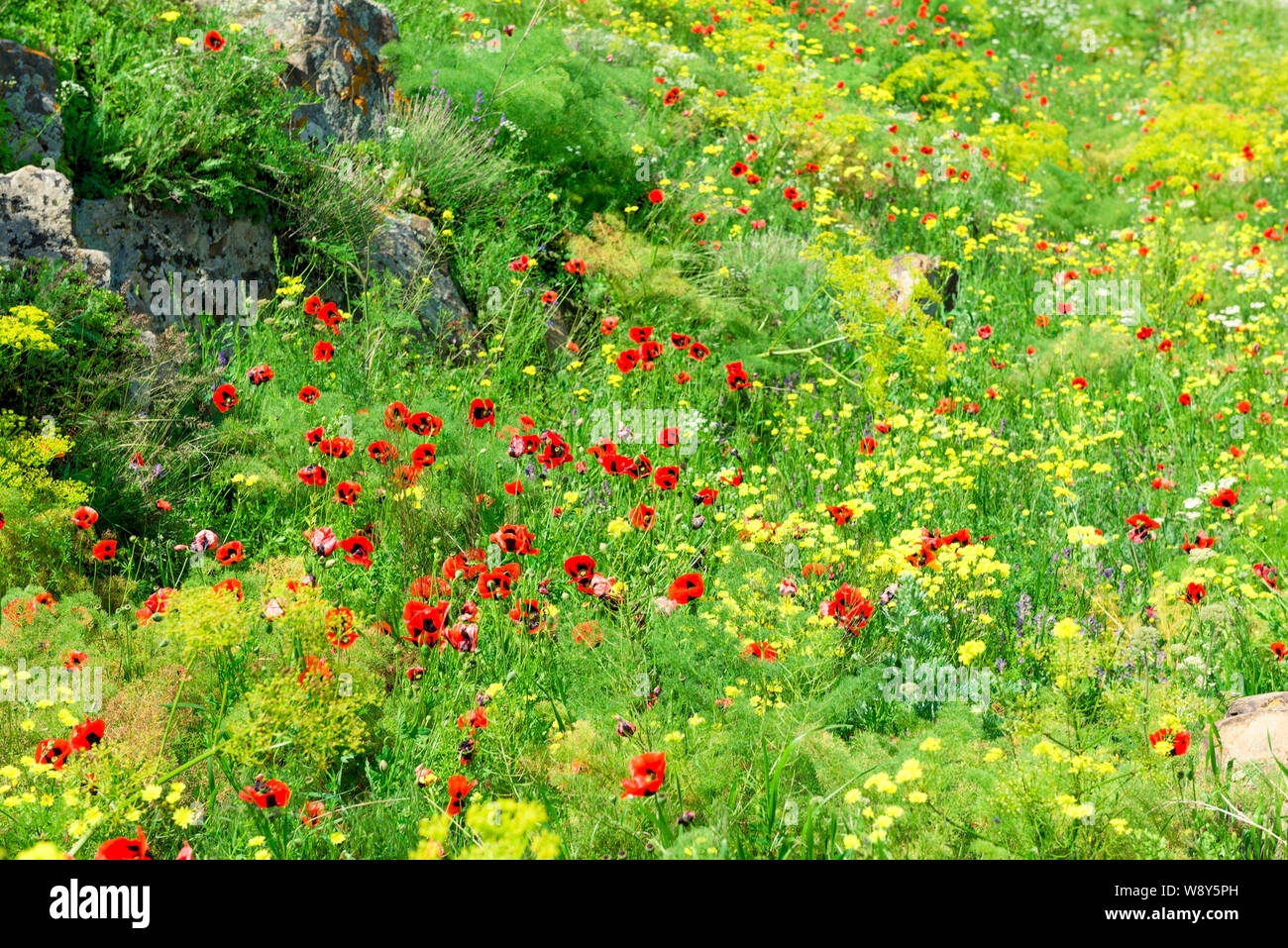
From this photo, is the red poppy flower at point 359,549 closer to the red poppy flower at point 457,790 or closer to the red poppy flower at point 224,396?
the red poppy flower at point 224,396

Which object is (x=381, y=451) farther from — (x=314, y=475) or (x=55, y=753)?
(x=55, y=753)

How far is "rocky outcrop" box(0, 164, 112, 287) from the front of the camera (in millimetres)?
4152

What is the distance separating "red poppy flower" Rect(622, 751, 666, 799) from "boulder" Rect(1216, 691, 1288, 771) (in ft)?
5.66

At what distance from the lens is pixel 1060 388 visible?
19.2 feet

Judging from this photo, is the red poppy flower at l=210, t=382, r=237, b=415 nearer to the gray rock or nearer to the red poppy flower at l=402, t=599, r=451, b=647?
the gray rock

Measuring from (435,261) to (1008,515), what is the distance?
3.24m

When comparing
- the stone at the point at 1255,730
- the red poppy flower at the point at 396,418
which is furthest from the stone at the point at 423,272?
the stone at the point at 1255,730

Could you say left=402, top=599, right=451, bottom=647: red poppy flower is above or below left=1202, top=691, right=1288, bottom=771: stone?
above

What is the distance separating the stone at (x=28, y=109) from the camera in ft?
14.7

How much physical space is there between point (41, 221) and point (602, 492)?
→ 8.51ft

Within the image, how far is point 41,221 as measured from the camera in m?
4.20

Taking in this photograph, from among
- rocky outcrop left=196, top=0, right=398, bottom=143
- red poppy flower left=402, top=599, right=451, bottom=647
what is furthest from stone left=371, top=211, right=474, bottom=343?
red poppy flower left=402, top=599, right=451, bottom=647
